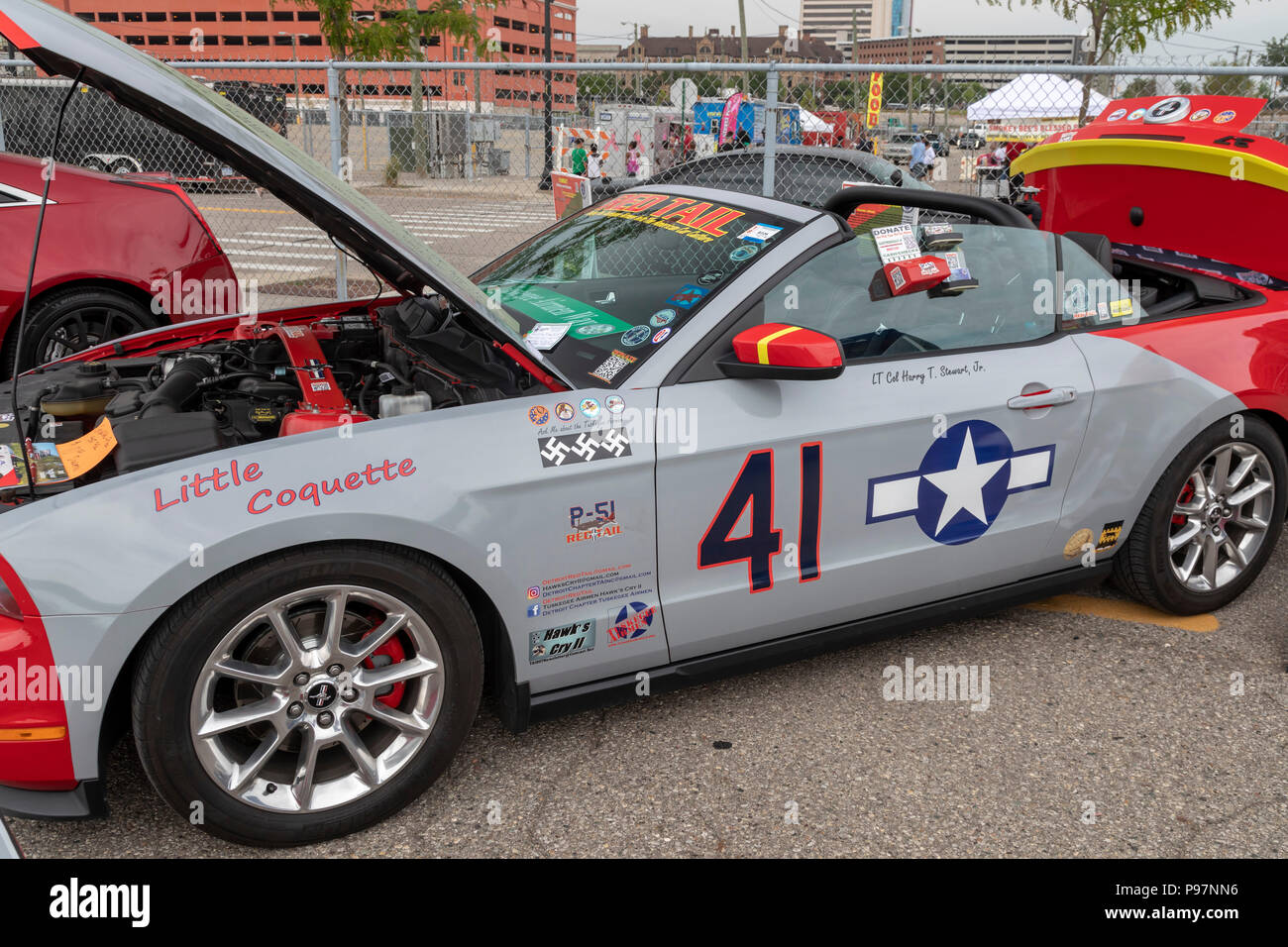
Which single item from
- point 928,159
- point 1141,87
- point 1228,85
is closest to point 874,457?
point 1228,85

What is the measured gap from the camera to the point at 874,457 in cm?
292

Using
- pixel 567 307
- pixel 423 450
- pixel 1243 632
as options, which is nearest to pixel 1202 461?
pixel 1243 632

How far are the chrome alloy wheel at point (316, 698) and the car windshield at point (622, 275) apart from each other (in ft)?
2.78

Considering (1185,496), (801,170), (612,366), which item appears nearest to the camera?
(612,366)

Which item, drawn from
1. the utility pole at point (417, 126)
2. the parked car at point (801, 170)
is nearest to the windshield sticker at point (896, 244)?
the parked car at point (801, 170)

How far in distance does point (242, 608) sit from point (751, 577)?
1322 millimetres

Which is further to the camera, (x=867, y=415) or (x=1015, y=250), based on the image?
(x=1015, y=250)

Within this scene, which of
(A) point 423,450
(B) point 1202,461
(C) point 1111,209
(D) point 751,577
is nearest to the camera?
(A) point 423,450

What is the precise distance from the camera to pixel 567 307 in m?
3.27

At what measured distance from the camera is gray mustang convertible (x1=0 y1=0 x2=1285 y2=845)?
219 centimetres

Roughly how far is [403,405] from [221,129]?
2.63ft

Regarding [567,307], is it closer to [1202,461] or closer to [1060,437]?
[1060,437]

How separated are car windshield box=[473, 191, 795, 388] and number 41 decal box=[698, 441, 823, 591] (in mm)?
434

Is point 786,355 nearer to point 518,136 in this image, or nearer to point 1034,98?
point 1034,98
